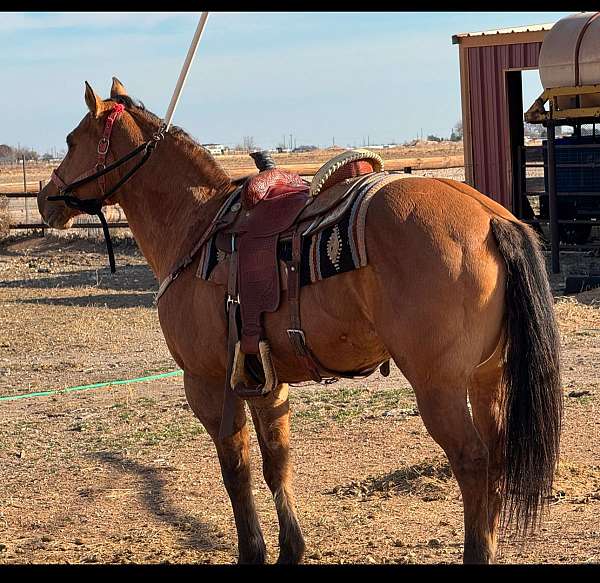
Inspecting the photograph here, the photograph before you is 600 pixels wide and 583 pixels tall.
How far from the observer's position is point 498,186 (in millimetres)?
16594

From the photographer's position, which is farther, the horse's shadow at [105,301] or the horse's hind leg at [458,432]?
the horse's shadow at [105,301]

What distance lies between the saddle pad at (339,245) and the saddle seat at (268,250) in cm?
3

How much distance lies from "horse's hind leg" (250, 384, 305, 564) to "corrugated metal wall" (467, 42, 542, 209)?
41.4 feet

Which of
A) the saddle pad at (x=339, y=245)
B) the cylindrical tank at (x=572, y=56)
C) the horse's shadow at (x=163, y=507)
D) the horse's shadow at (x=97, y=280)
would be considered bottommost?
the horse's shadow at (x=163, y=507)

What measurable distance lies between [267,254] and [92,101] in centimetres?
143

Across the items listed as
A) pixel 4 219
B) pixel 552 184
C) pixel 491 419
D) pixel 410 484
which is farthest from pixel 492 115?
pixel 491 419

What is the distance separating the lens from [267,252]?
4.08 meters

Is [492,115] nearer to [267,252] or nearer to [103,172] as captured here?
[103,172]

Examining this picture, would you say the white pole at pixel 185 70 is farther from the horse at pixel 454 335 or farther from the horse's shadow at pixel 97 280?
the horse's shadow at pixel 97 280

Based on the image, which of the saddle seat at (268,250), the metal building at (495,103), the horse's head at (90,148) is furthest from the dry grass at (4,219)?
the saddle seat at (268,250)

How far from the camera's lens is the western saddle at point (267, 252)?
397 cm

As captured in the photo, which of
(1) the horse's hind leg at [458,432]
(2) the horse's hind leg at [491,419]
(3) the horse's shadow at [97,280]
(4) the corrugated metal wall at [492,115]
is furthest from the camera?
(4) the corrugated metal wall at [492,115]
